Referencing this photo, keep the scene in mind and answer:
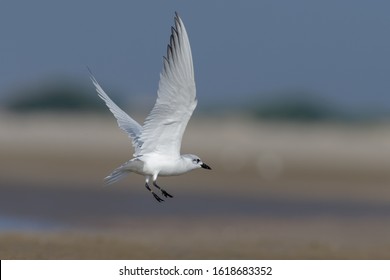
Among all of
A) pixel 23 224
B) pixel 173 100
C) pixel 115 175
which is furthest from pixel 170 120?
pixel 23 224

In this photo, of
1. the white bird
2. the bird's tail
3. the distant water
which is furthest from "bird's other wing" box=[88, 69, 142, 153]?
the distant water

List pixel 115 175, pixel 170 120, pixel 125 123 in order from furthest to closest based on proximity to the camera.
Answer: pixel 125 123 < pixel 115 175 < pixel 170 120

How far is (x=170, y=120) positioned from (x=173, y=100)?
0.92 feet

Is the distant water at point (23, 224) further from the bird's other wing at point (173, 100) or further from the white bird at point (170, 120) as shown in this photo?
the bird's other wing at point (173, 100)

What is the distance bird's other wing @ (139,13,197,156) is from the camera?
627 inches

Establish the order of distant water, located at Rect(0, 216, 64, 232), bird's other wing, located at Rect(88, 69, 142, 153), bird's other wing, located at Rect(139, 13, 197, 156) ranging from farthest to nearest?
1. distant water, located at Rect(0, 216, 64, 232)
2. bird's other wing, located at Rect(88, 69, 142, 153)
3. bird's other wing, located at Rect(139, 13, 197, 156)

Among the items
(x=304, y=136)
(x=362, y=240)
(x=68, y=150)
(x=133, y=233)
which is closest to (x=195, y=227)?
(x=133, y=233)

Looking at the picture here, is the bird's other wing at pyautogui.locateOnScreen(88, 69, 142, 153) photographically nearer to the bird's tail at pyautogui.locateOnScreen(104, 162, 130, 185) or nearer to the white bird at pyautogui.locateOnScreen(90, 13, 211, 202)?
the white bird at pyautogui.locateOnScreen(90, 13, 211, 202)

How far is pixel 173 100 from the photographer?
16.3 m

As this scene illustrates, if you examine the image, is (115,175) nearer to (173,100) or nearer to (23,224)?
(173,100)

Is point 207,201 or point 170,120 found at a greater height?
point 207,201

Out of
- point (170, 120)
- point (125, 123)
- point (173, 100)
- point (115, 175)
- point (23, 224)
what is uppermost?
point (23, 224)

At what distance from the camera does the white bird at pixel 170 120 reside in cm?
1600

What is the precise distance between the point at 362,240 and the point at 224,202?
19.8ft
